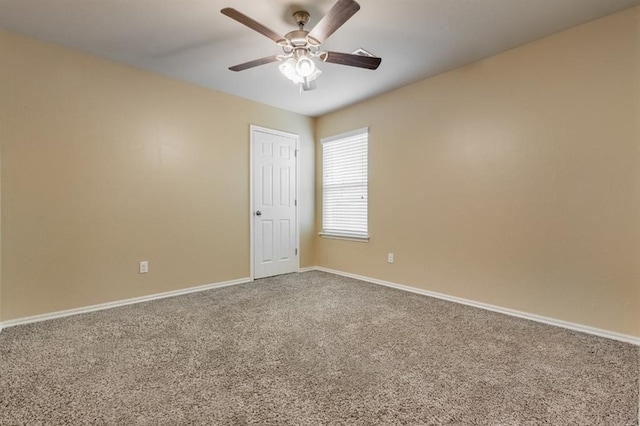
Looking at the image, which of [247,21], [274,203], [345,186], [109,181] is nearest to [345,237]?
[345,186]

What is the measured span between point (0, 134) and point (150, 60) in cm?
140

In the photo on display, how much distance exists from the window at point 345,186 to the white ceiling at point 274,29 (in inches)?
45.9

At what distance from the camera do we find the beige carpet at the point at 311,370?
1440 millimetres

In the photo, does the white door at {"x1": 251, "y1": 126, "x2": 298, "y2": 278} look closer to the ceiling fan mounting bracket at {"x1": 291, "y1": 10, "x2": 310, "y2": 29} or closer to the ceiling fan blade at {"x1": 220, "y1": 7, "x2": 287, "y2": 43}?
the ceiling fan mounting bracket at {"x1": 291, "y1": 10, "x2": 310, "y2": 29}

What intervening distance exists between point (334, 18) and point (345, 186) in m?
2.76

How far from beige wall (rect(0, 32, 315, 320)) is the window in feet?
4.20

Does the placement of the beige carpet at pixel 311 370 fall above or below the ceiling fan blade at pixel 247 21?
below

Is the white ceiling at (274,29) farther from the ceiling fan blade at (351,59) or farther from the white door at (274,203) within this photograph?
the white door at (274,203)

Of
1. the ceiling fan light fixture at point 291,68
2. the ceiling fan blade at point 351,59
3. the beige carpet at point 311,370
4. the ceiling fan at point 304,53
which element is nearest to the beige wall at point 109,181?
the beige carpet at point 311,370

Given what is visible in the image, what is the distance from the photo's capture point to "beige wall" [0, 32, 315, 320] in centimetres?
259

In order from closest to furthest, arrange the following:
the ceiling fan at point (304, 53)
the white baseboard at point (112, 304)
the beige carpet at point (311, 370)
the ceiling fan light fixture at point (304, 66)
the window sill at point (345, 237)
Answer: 1. the beige carpet at point (311, 370)
2. the ceiling fan at point (304, 53)
3. the ceiling fan light fixture at point (304, 66)
4. the white baseboard at point (112, 304)
5. the window sill at point (345, 237)

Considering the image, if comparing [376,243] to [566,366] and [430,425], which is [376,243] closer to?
[566,366]

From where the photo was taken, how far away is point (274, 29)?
2.48 meters

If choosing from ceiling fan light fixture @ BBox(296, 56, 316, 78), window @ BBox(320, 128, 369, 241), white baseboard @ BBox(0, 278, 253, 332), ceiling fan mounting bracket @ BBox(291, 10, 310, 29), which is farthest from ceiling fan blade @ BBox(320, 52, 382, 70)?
white baseboard @ BBox(0, 278, 253, 332)
